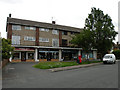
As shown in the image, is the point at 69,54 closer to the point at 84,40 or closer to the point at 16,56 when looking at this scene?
the point at 84,40

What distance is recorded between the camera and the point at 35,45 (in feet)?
104

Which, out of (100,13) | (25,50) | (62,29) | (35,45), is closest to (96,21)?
(100,13)

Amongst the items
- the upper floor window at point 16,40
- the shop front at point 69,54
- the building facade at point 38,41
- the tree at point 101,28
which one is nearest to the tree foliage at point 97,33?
the tree at point 101,28

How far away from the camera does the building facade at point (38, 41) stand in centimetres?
2973

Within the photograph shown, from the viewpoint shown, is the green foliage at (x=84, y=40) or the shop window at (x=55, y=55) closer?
the green foliage at (x=84, y=40)

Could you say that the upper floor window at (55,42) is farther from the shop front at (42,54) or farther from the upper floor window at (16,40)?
the upper floor window at (16,40)

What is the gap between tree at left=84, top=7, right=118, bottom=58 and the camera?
27.2 meters

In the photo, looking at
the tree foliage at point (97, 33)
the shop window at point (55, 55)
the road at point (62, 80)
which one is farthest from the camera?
the shop window at point (55, 55)

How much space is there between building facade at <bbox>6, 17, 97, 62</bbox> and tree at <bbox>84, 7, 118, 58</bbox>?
7353mm

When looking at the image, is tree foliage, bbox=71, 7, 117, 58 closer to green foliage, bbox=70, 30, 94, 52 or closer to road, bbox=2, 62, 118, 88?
green foliage, bbox=70, 30, 94, 52

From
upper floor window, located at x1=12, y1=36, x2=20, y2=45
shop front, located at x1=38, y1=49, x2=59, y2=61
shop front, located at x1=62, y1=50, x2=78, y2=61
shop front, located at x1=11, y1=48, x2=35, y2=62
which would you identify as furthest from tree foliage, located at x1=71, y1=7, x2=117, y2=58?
upper floor window, located at x1=12, y1=36, x2=20, y2=45

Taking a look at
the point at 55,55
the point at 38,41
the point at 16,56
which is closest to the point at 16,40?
the point at 16,56

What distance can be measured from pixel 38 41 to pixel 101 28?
15.3m

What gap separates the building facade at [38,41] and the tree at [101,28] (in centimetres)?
735
